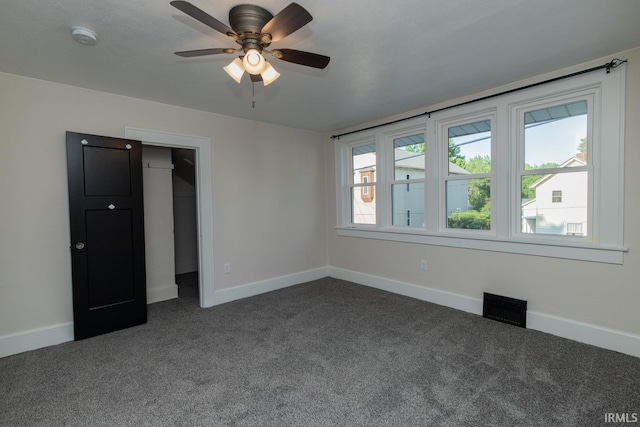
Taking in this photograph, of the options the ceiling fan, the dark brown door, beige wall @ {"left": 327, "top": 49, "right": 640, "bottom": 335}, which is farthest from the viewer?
the dark brown door

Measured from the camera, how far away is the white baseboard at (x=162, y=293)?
3.89 m

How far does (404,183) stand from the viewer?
13.5 ft

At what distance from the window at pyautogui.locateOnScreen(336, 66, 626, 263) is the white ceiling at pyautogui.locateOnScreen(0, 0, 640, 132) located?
0.34 metres

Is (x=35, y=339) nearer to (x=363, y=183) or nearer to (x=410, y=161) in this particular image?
(x=363, y=183)

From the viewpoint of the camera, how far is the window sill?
2553mm

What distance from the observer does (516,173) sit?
307 cm

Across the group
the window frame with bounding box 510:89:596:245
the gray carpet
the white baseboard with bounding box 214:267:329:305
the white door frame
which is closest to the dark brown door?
the gray carpet

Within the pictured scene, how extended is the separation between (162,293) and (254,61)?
3423 millimetres

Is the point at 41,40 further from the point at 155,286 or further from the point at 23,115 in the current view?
the point at 155,286

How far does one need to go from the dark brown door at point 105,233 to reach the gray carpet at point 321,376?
25cm

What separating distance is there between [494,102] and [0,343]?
5.24 metres

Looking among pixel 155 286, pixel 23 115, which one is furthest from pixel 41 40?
pixel 155 286

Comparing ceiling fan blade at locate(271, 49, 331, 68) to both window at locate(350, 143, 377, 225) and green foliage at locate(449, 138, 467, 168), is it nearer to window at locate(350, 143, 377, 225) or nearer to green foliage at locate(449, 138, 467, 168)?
green foliage at locate(449, 138, 467, 168)

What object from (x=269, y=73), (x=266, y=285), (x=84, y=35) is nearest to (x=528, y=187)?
(x=269, y=73)
